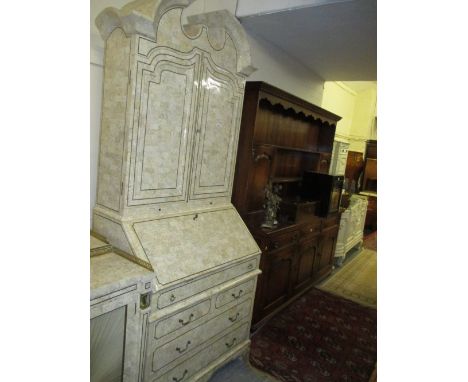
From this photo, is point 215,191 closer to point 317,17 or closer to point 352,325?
point 317,17

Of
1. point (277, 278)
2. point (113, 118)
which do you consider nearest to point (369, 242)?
point (277, 278)

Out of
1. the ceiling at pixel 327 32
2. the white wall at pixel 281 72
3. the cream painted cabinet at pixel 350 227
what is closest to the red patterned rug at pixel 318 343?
the cream painted cabinet at pixel 350 227

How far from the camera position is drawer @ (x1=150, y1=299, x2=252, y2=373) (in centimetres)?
A: 176

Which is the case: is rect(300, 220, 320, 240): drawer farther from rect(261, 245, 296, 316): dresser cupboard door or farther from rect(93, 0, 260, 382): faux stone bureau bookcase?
rect(93, 0, 260, 382): faux stone bureau bookcase

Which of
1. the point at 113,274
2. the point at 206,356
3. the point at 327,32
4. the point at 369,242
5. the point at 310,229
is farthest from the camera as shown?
the point at 369,242

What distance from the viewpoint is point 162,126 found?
186 cm

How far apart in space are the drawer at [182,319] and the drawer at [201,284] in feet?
0.29

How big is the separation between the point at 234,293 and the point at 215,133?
1118mm

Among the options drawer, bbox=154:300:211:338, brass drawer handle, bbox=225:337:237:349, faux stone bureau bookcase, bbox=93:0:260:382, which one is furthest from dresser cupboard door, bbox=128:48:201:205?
brass drawer handle, bbox=225:337:237:349

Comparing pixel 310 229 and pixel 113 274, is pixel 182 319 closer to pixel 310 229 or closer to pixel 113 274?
pixel 113 274

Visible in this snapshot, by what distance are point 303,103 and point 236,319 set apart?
2.17m

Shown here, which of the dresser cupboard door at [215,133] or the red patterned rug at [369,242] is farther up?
the dresser cupboard door at [215,133]

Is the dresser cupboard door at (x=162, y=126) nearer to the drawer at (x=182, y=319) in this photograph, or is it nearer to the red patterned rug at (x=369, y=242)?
the drawer at (x=182, y=319)

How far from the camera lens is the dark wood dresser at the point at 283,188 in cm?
269
